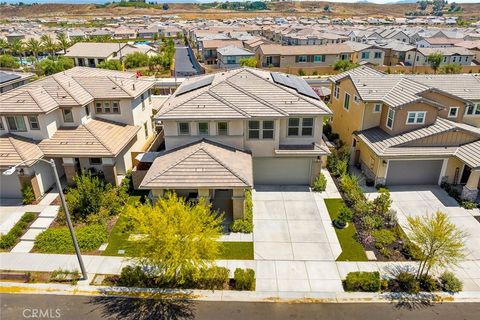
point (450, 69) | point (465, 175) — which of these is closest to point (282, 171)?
point (465, 175)

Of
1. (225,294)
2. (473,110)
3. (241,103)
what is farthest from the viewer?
(473,110)

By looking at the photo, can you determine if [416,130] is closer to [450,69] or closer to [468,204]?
[468,204]

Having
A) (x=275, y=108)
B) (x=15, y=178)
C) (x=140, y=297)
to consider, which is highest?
(x=275, y=108)

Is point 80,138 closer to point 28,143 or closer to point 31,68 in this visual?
point 28,143

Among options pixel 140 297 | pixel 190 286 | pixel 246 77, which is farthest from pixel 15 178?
pixel 246 77

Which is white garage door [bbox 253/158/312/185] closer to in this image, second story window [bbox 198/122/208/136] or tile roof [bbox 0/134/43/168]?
second story window [bbox 198/122/208/136]
